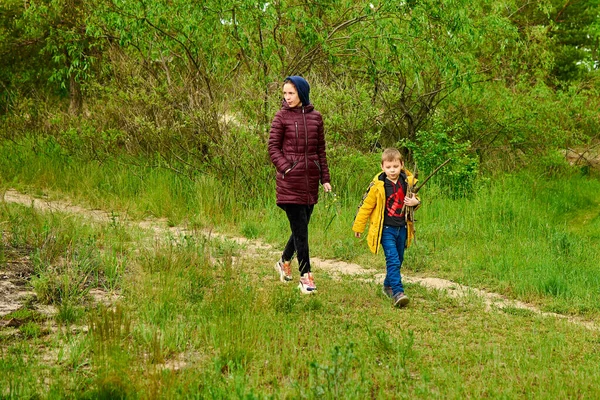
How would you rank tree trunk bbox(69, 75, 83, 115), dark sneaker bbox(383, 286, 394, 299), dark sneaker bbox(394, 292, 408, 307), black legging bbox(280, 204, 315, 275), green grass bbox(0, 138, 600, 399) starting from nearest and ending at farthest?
green grass bbox(0, 138, 600, 399)
dark sneaker bbox(394, 292, 408, 307)
dark sneaker bbox(383, 286, 394, 299)
black legging bbox(280, 204, 315, 275)
tree trunk bbox(69, 75, 83, 115)

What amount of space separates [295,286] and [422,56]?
629 cm

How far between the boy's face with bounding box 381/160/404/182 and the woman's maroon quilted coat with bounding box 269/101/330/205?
25.3 inches

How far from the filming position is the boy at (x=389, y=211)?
21.1ft

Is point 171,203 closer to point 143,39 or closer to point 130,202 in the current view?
point 130,202

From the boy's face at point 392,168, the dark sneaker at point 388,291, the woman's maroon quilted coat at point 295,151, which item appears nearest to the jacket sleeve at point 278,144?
the woman's maroon quilted coat at point 295,151

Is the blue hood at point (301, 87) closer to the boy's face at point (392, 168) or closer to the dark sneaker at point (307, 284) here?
the boy's face at point (392, 168)

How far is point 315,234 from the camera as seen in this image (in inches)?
369

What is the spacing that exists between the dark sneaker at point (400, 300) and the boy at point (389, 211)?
0.16ft

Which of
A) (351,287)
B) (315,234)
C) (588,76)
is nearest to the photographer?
(351,287)

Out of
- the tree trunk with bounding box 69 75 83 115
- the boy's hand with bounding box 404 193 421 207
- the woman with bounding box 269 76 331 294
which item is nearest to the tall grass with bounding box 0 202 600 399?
the woman with bounding box 269 76 331 294

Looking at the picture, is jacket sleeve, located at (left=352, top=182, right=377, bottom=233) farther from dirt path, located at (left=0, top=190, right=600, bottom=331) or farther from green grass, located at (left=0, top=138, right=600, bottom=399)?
dirt path, located at (left=0, top=190, right=600, bottom=331)

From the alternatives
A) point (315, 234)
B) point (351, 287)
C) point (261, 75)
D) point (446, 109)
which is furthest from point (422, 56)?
point (351, 287)

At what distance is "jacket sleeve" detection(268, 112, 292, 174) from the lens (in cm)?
656

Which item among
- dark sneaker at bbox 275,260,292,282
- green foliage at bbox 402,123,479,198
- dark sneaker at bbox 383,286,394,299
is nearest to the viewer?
dark sneaker at bbox 383,286,394,299
